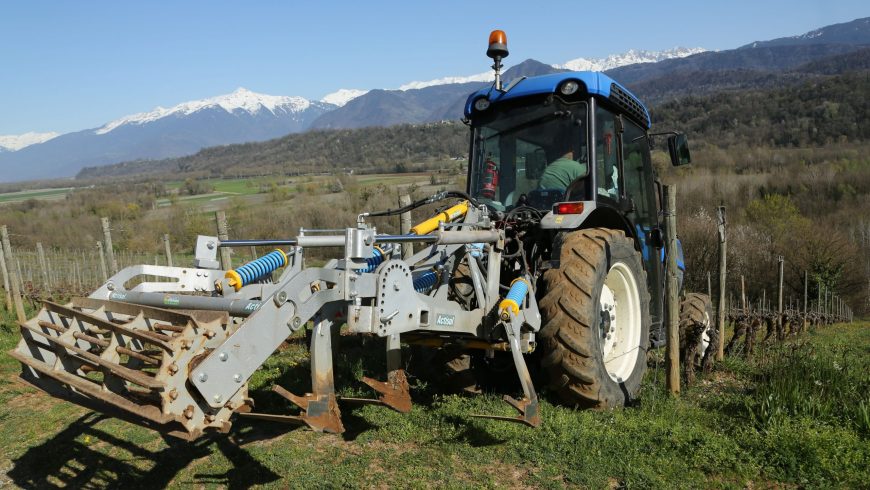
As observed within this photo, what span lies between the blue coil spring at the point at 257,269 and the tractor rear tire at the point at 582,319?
1910 millimetres

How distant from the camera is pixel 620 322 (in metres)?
5.38

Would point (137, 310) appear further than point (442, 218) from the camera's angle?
No

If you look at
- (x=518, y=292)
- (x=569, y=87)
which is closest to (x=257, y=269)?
(x=518, y=292)

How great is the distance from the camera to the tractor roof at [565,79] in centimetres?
523

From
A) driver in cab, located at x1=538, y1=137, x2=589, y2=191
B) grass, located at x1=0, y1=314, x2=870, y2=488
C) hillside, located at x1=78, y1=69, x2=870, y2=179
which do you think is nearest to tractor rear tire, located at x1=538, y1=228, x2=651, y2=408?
grass, located at x1=0, y1=314, x2=870, y2=488

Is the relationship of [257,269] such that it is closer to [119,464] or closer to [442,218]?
[442,218]

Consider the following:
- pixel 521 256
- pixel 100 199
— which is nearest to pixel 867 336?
pixel 521 256

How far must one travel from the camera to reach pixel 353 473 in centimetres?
432

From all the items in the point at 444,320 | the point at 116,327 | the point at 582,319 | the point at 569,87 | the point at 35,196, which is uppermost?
the point at 569,87

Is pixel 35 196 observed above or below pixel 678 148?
below

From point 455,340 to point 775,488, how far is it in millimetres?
2108

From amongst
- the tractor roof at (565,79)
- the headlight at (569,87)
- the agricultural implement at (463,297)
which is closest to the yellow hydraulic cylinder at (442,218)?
the agricultural implement at (463,297)

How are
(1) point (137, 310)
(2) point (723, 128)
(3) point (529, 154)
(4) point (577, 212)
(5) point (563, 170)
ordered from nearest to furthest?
(1) point (137, 310) → (4) point (577, 212) → (5) point (563, 170) → (3) point (529, 154) → (2) point (723, 128)

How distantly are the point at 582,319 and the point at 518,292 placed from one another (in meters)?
0.50
